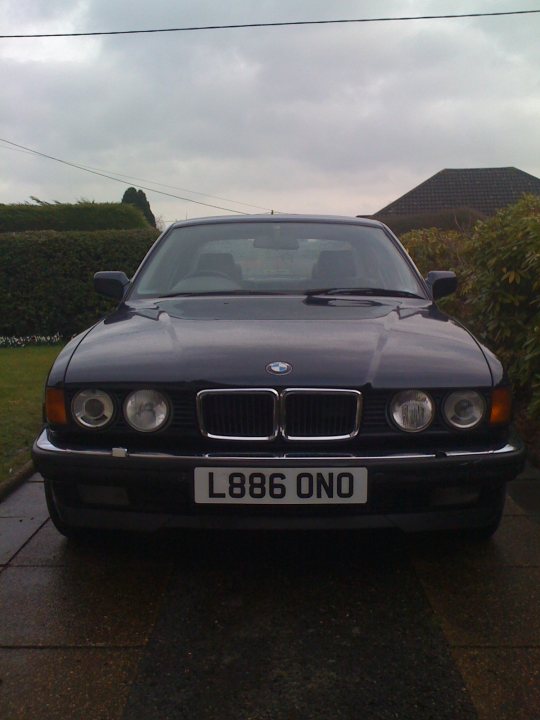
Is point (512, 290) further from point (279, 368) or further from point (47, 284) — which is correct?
point (47, 284)

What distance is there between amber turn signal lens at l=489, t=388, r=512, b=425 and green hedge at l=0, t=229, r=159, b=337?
9590mm

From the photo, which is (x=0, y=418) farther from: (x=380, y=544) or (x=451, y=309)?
(x=451, y=309)

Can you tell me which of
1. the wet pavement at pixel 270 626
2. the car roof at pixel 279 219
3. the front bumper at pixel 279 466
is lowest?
the wet pavement at pixel 270 626

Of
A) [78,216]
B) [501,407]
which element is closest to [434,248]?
[501,407]

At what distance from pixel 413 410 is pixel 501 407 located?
351 mm

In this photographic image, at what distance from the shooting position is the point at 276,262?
423 cm

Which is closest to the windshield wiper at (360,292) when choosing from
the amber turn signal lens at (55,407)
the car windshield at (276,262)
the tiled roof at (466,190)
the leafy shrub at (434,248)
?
the car windshield at (276,262)

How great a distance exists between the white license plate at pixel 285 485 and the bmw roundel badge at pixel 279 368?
1.13 feet

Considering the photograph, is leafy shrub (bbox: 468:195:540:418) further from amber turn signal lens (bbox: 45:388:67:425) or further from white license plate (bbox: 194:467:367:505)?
amber turn signal lens (bbox: 45:388:67:425)

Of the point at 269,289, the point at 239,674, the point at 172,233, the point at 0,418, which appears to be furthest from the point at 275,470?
the point at 0,418

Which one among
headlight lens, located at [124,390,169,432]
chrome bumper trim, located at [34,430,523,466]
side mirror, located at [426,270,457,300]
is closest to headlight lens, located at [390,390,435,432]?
chrome bumper trim, located at [34,430,523,466]

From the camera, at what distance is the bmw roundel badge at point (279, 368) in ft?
9.21

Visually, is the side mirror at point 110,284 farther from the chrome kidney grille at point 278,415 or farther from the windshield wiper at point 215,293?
the chrome kidney grille at point 278,415

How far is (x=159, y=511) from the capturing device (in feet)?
9.29
